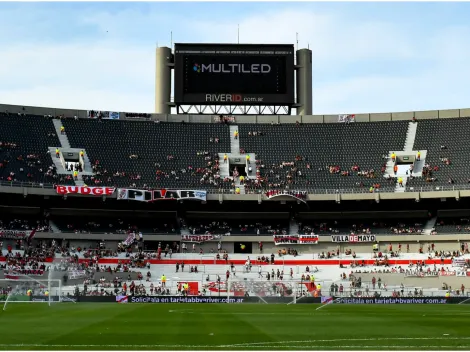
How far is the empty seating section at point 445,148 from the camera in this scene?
86500mm

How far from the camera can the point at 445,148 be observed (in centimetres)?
9194

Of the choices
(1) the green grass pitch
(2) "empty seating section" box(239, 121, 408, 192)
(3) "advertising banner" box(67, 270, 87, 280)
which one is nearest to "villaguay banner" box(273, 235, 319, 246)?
(2) "empty seating section" box(239, 121, 408, 192)

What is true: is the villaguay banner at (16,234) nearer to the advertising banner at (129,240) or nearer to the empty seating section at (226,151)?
the empty seating section at (226,151)

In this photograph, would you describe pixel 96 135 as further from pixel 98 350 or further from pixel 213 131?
pixel 98 350

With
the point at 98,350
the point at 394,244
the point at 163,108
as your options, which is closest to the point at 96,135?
the point at 163,108

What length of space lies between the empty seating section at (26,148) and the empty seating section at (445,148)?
1696 inches

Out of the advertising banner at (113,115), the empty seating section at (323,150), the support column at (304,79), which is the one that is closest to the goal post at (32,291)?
the empty seating section at (323,150)

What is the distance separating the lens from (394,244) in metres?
83.3

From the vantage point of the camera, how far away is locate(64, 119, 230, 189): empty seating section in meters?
88.9

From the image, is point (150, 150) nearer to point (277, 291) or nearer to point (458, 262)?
point (458, 262)

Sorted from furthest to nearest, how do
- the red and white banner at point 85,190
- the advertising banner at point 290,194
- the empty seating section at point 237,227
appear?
the empty seating section at point 237,227 → the advertising banner at point 290,194 → the red and white banner at point 85,190

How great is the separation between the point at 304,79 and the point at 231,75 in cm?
975

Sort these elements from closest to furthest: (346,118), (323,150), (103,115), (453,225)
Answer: (453,225) < (323,150) < (103,115) < (346,118)

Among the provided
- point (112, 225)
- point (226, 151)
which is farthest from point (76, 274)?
point (226, 151)
